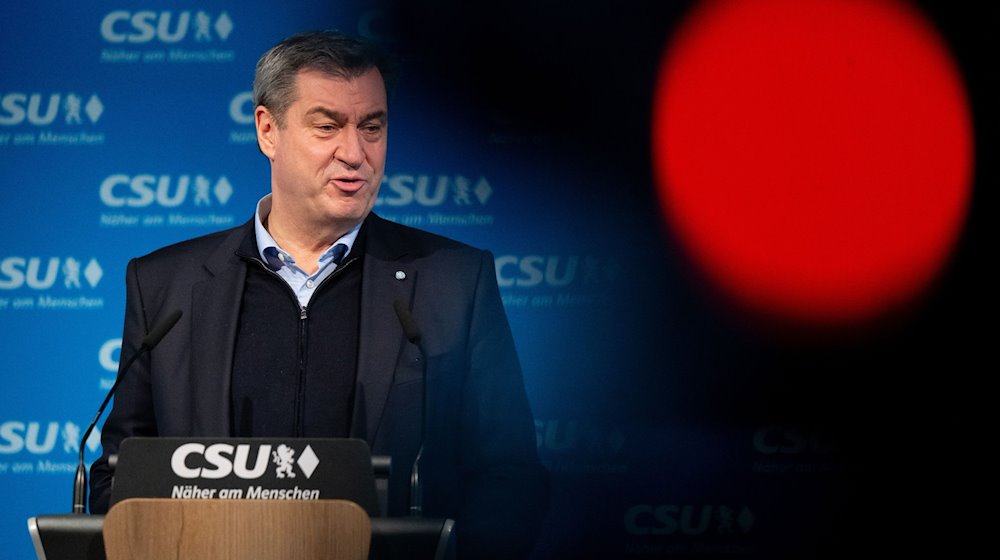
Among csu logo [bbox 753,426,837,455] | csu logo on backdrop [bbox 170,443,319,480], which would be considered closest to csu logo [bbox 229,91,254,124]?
csu logo [bbox 753,426,837,455]

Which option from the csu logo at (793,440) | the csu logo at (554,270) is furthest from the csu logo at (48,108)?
the csu logo at (793,440)

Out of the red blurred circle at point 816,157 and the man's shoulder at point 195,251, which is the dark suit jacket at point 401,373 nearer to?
the man's shoulder at point 195,251

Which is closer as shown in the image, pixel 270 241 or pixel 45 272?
pixel 270 241

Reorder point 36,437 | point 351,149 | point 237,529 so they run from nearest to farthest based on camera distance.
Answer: point 237,529 < point 351,149 < point 36,437

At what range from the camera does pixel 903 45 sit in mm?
4566

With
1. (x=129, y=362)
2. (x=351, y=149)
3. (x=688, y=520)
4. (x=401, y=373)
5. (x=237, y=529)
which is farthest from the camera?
(x=688, y=520)

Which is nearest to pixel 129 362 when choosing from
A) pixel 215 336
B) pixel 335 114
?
pixel 215 336

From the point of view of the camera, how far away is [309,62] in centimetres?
281

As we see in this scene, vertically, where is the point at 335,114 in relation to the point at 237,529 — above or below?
above

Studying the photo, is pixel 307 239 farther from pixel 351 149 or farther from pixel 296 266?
pixel 351 149

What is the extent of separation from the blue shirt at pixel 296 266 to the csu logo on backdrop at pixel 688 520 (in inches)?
78.3

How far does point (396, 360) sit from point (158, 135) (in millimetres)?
2155

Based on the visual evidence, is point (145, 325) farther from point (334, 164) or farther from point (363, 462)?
point (363, 462)

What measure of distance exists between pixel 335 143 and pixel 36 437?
217 cm
